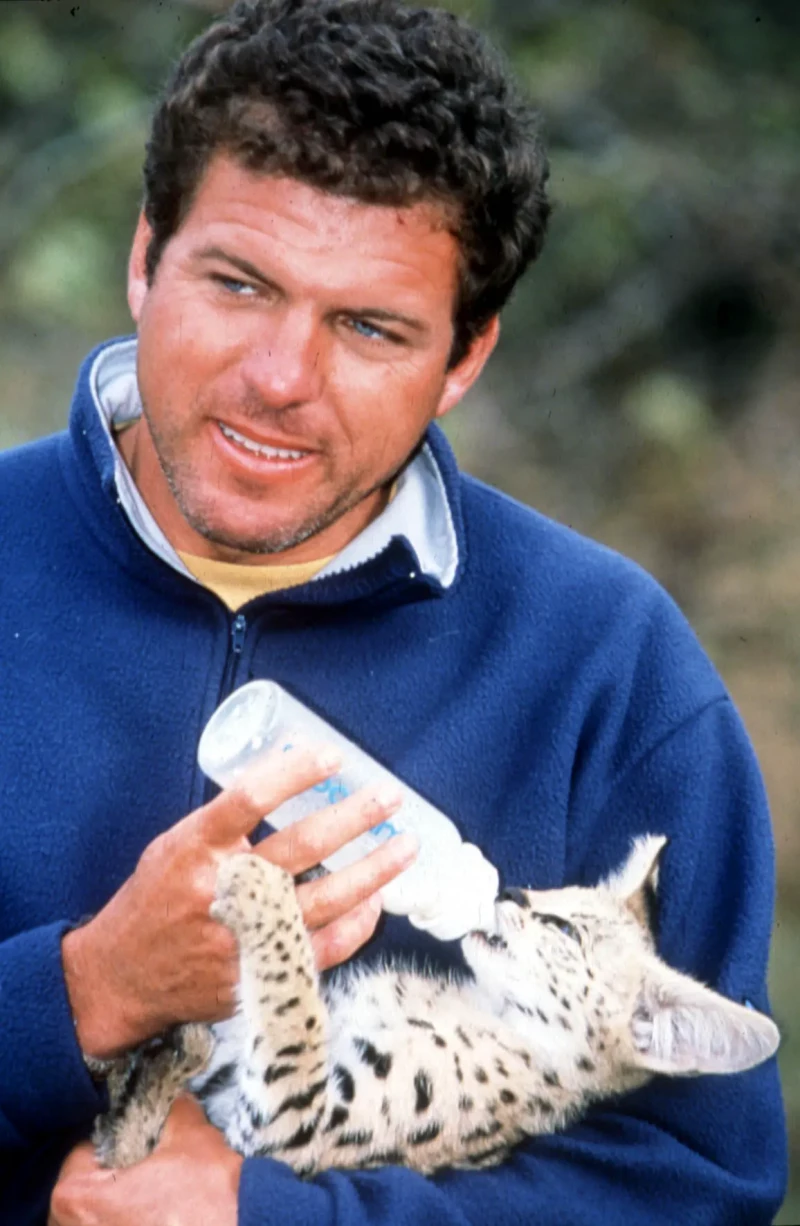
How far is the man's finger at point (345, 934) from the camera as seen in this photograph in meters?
1.74

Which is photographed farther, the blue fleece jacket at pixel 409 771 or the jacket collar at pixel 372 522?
the jacket collar at pixel 372 522

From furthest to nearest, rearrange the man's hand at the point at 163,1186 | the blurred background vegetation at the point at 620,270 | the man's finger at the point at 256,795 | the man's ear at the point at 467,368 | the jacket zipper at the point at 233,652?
the blurred background vegetation at the point at 620,270 < the man's ear at the point at 467,368 < the jacket zipper at the point at 233,652 < the man's hand at the point at 163,1186 < the man's finger at the point at 256,795

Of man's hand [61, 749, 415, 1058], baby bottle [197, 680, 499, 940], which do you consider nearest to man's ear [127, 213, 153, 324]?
baby bottle [197, 680, 499, 940]

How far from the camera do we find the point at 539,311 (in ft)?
8.49

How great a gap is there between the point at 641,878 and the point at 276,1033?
0.47 metres

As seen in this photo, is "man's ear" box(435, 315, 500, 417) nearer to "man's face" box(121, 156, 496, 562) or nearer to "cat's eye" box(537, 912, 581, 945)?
"man's face" box(121, 156, 496, 562)

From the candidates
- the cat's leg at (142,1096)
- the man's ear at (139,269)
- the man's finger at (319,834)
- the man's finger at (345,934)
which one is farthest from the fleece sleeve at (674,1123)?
the man's ear at (139,269)

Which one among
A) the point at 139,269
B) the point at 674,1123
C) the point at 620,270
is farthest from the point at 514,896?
the point at 620,270

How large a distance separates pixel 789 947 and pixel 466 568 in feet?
2.63

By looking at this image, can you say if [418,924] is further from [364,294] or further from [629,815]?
[364,294]

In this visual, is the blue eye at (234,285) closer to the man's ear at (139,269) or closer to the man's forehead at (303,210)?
the man's forehead at (303,210)

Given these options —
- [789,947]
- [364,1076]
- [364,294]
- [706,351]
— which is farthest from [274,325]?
[789,947]

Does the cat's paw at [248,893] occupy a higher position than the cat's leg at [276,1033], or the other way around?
the cat's paw at [248,893]

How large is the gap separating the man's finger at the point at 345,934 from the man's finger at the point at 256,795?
0.19 meters
